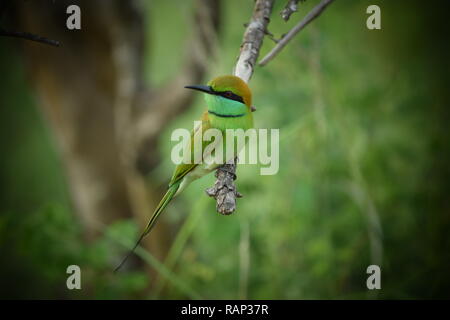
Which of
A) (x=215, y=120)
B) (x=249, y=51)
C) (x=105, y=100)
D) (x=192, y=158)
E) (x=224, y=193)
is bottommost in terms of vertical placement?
(x=224, y=193)

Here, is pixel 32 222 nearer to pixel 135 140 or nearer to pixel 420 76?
pixel 135 140

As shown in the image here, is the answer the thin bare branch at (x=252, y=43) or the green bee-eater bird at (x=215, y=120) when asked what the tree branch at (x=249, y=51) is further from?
the green bee-eater bird at (x=215, y=120)

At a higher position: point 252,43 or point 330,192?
point 252,43

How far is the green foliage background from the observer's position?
6.61 feet

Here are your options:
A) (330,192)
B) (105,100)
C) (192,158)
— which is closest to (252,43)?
(192,158)

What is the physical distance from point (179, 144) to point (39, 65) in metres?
1.65

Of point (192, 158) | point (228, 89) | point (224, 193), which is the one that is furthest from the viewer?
point (192, 158)

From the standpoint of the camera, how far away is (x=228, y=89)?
135 cm

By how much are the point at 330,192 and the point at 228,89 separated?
1.29m

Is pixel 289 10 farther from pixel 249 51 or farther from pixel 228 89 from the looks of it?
pixel 228 89

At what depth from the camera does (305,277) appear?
2.25 m

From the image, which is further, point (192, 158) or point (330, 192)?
point (330, 192)

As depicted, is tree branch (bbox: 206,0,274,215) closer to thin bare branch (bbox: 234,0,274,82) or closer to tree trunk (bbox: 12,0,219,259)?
thin bare branch (bbox: 234,0,274,82)
